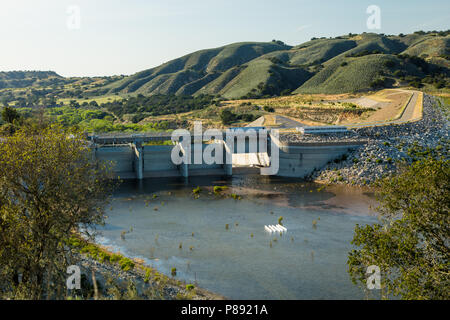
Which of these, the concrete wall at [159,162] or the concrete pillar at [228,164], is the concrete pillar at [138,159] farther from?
the concrete pillar at [228,164]

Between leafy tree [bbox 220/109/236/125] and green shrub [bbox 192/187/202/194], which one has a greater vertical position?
leafy tree [bbox 220/109/236/125]

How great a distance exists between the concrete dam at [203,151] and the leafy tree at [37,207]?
43165mm

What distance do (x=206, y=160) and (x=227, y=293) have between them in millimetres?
45546

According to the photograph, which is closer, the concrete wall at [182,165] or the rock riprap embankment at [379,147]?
the rock riprap embankment at [379,147]

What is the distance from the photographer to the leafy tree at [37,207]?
21984 mm

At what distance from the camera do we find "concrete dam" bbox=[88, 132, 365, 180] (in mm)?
69750

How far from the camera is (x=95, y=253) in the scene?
116 ft

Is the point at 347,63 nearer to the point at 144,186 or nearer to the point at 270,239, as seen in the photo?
the point at 144,186

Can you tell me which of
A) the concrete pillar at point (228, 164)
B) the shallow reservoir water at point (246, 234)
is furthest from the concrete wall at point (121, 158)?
the concrete pillar at point (228, 164)

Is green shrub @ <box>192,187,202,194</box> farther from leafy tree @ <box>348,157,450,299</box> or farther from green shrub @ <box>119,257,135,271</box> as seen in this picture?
leafy tree @ <box>348,157,450,299</box>

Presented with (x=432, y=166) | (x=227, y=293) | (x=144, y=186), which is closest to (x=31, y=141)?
(x=227, y=293)

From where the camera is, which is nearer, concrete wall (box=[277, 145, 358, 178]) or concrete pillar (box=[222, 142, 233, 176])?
concrete wall (box=[277, 145, 358, 178])

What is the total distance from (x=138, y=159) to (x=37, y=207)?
45.8 metres

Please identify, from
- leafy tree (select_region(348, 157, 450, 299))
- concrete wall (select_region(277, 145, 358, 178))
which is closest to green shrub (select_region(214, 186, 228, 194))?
concrete wall (select_region(277, 145, 358, 178))
